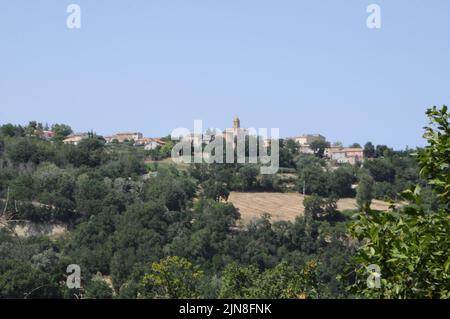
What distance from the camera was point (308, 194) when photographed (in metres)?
91.5

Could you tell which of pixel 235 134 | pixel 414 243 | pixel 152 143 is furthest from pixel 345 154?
pixel 414 243

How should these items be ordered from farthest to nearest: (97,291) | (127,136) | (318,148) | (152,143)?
(127,136), (318,148), (152,143), (97,291)

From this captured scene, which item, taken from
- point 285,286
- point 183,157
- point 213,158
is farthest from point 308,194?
point 285,286

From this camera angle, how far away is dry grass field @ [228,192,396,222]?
81.4 m

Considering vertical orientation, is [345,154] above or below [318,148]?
below

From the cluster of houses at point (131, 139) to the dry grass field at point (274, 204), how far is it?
2828 cm

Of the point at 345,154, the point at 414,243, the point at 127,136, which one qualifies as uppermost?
the point at 414,243

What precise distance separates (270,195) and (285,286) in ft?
197

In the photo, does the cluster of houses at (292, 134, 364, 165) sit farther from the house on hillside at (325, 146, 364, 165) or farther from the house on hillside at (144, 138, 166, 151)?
the house on hillside at (144, 138, 166, 151)

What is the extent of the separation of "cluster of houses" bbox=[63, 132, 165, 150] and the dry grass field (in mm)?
28278

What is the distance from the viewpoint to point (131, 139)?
138250mm

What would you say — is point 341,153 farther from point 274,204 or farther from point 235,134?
point 274,204

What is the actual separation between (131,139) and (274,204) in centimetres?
5656
